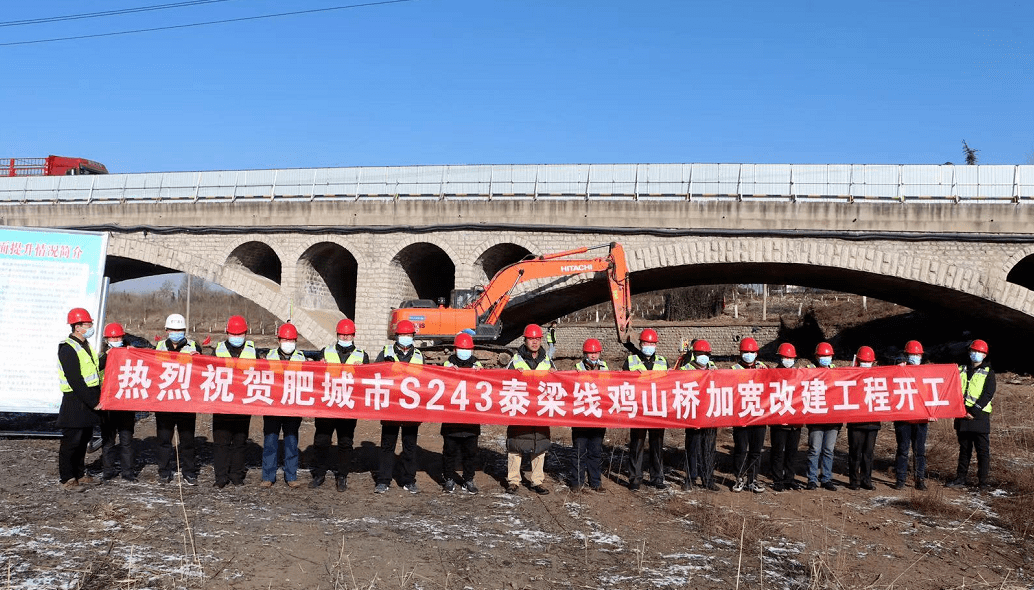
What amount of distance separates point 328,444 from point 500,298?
1135cm

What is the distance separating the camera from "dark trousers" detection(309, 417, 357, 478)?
860cm

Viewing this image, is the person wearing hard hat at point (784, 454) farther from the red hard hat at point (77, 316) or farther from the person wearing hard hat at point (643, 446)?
the red hard hat at point (77, 316)

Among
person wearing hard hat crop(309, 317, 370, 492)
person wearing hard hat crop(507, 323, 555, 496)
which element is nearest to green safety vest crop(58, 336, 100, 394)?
person wearing hard hat crop(309, 317, 370, 492)

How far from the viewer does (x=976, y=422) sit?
9547 millimetres

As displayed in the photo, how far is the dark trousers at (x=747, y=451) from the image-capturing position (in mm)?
9133

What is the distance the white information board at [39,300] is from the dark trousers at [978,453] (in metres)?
11.6

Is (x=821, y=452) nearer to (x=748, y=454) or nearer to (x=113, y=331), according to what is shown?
(x=748, y=454)

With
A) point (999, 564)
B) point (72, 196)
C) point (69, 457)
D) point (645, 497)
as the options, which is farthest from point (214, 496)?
point (72, 196)

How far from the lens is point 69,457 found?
8.16 meters

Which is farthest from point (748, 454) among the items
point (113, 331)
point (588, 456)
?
point (113, 331)

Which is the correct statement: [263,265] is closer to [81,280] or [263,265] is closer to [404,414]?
[81,280]

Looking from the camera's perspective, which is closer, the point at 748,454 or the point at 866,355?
the point at 748,454

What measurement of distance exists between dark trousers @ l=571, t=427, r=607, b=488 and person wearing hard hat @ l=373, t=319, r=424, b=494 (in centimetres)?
187

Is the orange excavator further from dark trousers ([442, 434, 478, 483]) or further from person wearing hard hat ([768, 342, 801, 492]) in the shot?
dark trousers ([442, 434, 478, 483])
